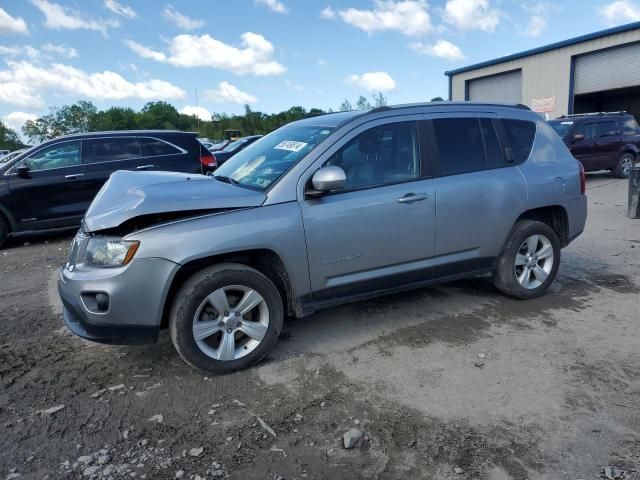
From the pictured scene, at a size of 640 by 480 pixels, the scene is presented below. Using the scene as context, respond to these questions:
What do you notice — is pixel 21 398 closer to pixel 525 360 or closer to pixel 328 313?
pixel 328 313

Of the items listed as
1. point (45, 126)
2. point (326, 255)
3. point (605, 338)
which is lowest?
point (605, 338)

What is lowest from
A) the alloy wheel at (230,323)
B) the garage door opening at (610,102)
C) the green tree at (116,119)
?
the alloy wheel at (230,323)

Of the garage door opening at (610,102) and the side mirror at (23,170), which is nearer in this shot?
the side mirror at (23,170)

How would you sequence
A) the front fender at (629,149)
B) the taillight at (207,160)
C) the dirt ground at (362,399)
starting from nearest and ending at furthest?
the dirt ground at (362,399)
the taillight at (207,160)
the front fender at (629,149)

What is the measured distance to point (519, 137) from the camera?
4.75m

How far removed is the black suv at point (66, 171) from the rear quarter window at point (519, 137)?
6.10 meters

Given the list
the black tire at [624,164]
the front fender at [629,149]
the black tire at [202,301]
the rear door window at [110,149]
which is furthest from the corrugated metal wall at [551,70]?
the black tire at [202,301]

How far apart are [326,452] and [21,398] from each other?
2110 millimetres

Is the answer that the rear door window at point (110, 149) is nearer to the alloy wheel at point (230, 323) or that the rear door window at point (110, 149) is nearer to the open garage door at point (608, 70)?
the alloy wheel at point (230, 323)

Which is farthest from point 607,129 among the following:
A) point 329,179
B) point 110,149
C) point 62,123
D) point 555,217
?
point 62,123

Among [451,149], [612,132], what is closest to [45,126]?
[612,132]

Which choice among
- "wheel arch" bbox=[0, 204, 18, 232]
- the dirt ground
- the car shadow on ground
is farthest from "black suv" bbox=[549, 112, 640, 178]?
"wheel arch" bbox=[0, 204, 18, 232]

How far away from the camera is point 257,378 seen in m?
3.48

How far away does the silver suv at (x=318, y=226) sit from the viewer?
327 cm
